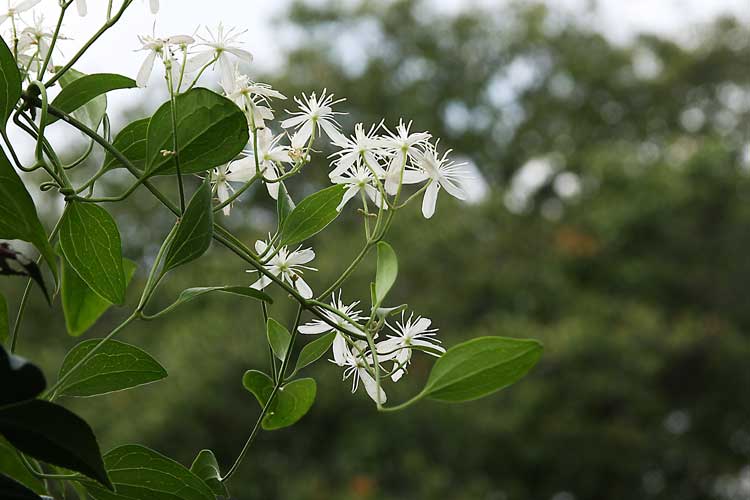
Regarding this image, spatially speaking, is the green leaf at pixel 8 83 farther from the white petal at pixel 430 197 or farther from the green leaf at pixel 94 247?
the white petal at pixel 430 197

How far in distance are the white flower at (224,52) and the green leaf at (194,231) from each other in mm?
59

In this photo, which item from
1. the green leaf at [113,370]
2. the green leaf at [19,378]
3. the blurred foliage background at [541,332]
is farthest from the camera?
the blurred foliage background at [541,332]

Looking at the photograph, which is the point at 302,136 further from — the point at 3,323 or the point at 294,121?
the point at 3,323

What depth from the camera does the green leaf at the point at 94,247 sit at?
35cm

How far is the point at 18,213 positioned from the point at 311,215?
11cm

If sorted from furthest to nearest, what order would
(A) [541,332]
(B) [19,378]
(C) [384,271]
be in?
(A) [541,332], (C) [384,271], (B) [19,378]

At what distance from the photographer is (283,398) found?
402mm

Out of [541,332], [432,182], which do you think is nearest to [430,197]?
[432,182]

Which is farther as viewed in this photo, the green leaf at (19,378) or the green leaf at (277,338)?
the green leaf at (277,338)

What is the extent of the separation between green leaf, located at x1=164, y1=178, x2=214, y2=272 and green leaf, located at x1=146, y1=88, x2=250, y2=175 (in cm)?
1

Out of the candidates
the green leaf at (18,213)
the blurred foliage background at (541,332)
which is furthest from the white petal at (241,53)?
the blurred foliage background at (541,332)

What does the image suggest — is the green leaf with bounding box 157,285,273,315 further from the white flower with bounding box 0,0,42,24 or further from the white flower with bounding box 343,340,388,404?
the white flower with bounding box 0,0,42,24

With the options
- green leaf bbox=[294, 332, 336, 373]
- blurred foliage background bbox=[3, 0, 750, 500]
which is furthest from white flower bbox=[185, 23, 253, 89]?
blurred foliage background bbox=[3, 0, 750, 500]

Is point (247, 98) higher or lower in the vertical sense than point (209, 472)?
higher
